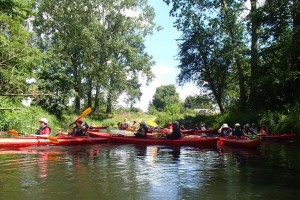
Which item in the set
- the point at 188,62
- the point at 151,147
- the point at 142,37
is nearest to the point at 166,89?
the point at 142,37

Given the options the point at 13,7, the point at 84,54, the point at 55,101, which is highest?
the point at 84,54

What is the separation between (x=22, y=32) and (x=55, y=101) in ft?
34.3

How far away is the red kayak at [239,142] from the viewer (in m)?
16.1

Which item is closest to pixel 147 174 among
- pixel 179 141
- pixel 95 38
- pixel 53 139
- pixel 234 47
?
pixel 53 139

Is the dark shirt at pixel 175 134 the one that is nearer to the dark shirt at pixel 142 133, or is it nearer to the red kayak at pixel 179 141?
the red kayak at pixel 179 141

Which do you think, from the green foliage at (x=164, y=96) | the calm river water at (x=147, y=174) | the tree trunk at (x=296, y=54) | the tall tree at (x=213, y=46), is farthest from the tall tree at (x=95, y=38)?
the green foliage at (x=164, y=96)

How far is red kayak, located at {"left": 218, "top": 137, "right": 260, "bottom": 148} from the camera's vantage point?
16078mm

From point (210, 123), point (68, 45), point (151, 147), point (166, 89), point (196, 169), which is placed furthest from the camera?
point (166, 89)

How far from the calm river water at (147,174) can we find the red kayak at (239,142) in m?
0.88

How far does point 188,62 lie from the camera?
118 feet

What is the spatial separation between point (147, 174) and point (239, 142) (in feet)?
26.5

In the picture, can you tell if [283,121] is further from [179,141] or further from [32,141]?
[32,141]

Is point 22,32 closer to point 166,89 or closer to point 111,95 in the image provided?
point 111,95

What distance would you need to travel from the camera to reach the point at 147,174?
9852mm
